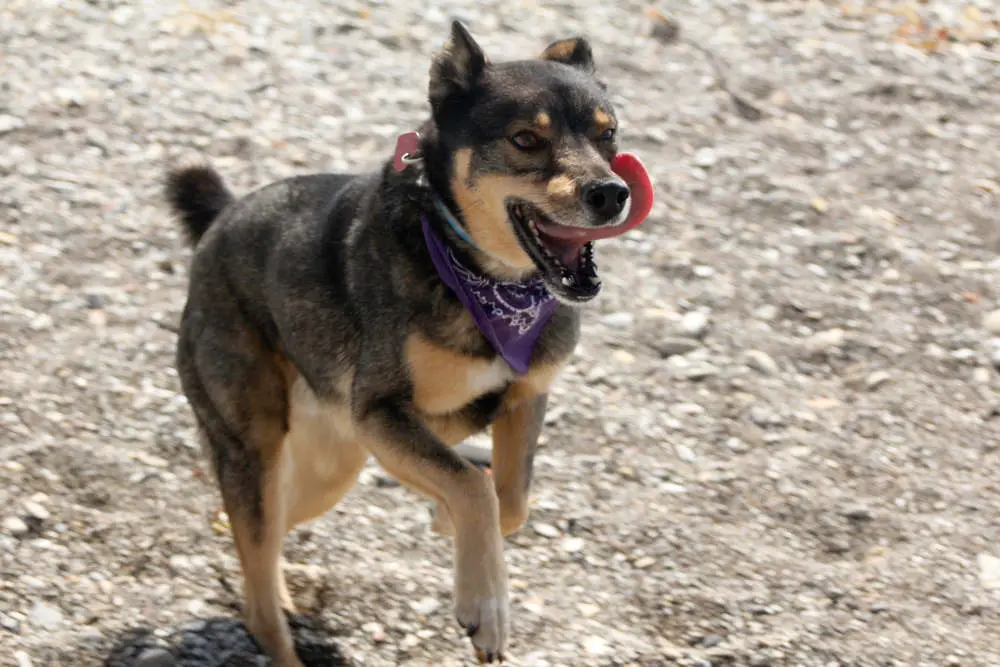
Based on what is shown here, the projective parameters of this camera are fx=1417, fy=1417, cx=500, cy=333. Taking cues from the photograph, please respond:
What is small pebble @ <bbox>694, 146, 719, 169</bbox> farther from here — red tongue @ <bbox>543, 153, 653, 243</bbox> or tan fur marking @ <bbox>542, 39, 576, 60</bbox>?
red tongue @ <bbox>543, 153, 653, 243</bbox>

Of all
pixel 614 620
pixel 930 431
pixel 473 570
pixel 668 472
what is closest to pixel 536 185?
pixel 473 570

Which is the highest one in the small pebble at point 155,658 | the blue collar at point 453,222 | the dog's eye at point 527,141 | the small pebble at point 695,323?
the dog's eye at point 527,141

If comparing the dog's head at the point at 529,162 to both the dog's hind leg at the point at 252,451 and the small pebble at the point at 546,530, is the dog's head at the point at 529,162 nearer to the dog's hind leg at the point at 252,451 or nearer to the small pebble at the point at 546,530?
the dog's hind leg at the point at 252,451

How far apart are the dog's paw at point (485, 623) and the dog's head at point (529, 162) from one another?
36.6 inches

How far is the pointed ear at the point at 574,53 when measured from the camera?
4.81m

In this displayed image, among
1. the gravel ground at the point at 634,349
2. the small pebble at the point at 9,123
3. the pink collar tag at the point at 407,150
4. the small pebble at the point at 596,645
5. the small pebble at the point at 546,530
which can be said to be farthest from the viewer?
the small pebble at the point at 9,123

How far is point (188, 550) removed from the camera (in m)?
5.38

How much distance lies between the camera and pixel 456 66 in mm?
4383

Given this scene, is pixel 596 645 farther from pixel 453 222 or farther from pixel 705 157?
pixel 705 157

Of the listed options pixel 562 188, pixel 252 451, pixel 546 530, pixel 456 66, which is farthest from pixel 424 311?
pixel 546 530

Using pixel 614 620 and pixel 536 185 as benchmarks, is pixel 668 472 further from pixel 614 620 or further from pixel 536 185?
pixel 536 185

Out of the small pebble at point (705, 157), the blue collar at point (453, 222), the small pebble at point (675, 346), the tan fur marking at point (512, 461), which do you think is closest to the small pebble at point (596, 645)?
the tan fur marking at point (512, 461)

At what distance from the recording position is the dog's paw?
13.6 ft

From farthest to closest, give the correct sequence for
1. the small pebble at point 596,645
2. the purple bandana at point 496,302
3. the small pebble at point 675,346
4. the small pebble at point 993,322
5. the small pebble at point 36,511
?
the small pebble at point 993,322 < the small pebble at point 675,346 < the small pebble at point 36,511 < the small pebble at point 596,645 < the purple bandana at point 496,302
